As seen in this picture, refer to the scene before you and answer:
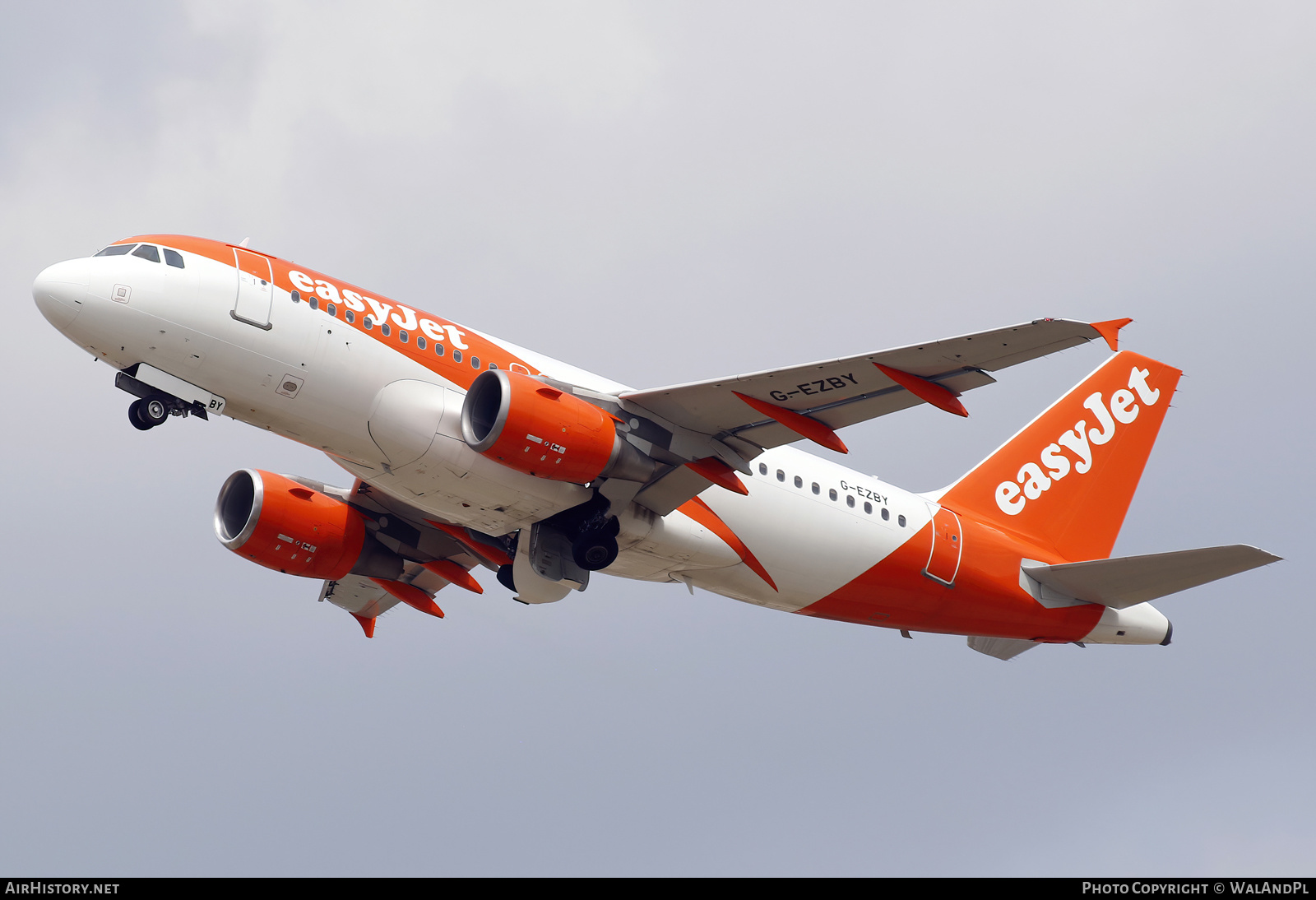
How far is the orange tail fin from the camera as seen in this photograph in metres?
33.0

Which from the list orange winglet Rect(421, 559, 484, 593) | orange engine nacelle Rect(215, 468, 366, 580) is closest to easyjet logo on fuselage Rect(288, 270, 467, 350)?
orange engine nacelle Rect(215, 468, 366, 580)

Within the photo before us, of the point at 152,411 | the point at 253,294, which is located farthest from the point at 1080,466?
the point at 152,411

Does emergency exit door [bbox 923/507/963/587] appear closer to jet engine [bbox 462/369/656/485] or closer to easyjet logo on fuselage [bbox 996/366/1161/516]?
easyjet logo on fuselage [bbox 996/366/1161/516]

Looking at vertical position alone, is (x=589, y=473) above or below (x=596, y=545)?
above

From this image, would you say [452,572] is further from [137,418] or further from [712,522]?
[137,418]

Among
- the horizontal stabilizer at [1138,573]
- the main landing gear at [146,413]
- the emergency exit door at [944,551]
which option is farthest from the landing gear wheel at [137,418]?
the horizontal stabilizer at [1138,573]

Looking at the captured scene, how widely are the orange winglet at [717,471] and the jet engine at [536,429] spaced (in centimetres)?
182

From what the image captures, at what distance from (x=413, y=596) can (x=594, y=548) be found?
752cm

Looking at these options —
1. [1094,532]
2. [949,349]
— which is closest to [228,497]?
[949,349]

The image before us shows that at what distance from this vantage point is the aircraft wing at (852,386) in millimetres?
22469

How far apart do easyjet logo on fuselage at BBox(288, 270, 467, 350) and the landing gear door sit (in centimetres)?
55

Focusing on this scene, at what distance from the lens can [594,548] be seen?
87.9 ft

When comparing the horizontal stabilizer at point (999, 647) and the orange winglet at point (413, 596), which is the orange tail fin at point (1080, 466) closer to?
the horizontal stabilizer at point (999, 647)
